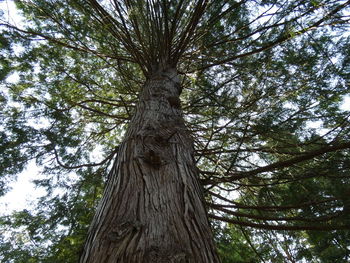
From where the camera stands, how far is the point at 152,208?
1.03m

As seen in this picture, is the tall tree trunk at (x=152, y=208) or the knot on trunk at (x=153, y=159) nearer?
the tall tree trunk at (x=152, y=208)

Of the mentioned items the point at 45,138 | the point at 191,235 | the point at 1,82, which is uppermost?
the point at 1,82

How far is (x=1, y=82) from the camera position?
3.35 metres

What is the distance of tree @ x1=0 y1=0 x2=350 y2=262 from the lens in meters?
1.12

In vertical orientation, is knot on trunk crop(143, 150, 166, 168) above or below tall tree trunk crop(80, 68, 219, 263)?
above

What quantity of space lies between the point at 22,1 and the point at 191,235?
443 centimetres

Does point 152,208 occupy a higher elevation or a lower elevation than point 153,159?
lower

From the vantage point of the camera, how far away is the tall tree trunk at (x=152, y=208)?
84 cm

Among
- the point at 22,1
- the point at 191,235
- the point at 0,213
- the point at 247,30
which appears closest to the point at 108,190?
the point at 191,235

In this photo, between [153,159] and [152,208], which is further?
[153,159]

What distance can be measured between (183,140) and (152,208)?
2.64 feet

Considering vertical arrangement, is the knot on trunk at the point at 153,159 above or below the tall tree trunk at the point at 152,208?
above

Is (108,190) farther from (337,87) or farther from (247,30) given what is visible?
(247,30)

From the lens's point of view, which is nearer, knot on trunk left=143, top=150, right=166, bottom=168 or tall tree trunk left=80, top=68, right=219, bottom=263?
tall tree trunk left=80, top=68, right=219, bottom=263
